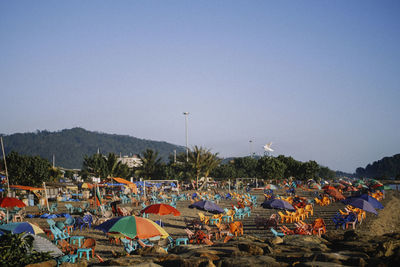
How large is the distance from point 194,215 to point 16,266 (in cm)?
1658

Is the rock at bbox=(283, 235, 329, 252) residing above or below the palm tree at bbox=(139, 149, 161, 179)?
below

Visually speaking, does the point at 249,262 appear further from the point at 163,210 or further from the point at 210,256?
the point at 163,210

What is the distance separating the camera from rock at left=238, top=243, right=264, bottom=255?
7985mm

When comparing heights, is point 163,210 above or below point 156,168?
below

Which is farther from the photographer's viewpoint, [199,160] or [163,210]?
[199,160]

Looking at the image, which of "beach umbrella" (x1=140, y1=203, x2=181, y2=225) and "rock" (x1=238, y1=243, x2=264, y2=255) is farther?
"beach umbrella" (x1=140, y1=203, x2=181, y2=225)

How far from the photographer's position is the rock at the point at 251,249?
798 centimetres

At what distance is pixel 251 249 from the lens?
8062 mm

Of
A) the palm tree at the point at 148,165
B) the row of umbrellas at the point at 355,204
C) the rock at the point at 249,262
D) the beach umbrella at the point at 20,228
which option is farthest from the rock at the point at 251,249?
the palm tree at the point at 148,165

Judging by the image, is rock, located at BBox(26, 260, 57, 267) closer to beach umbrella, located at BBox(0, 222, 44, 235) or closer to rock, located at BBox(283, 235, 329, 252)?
beach umbrella, located at BBox(0, 222, 44, 235)

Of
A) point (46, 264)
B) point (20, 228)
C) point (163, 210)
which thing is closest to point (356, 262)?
point (46, 264)

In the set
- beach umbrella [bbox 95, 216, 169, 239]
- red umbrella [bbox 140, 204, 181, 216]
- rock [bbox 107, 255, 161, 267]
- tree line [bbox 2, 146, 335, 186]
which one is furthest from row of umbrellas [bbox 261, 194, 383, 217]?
tree line [bbox 2, 146, 335, 186]

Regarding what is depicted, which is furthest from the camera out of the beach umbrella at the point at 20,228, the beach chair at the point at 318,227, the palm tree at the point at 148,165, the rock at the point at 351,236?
the palm tree at the point at 148,165

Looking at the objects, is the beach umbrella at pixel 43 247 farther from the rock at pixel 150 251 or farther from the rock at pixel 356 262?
the rock at pixel 356 262
